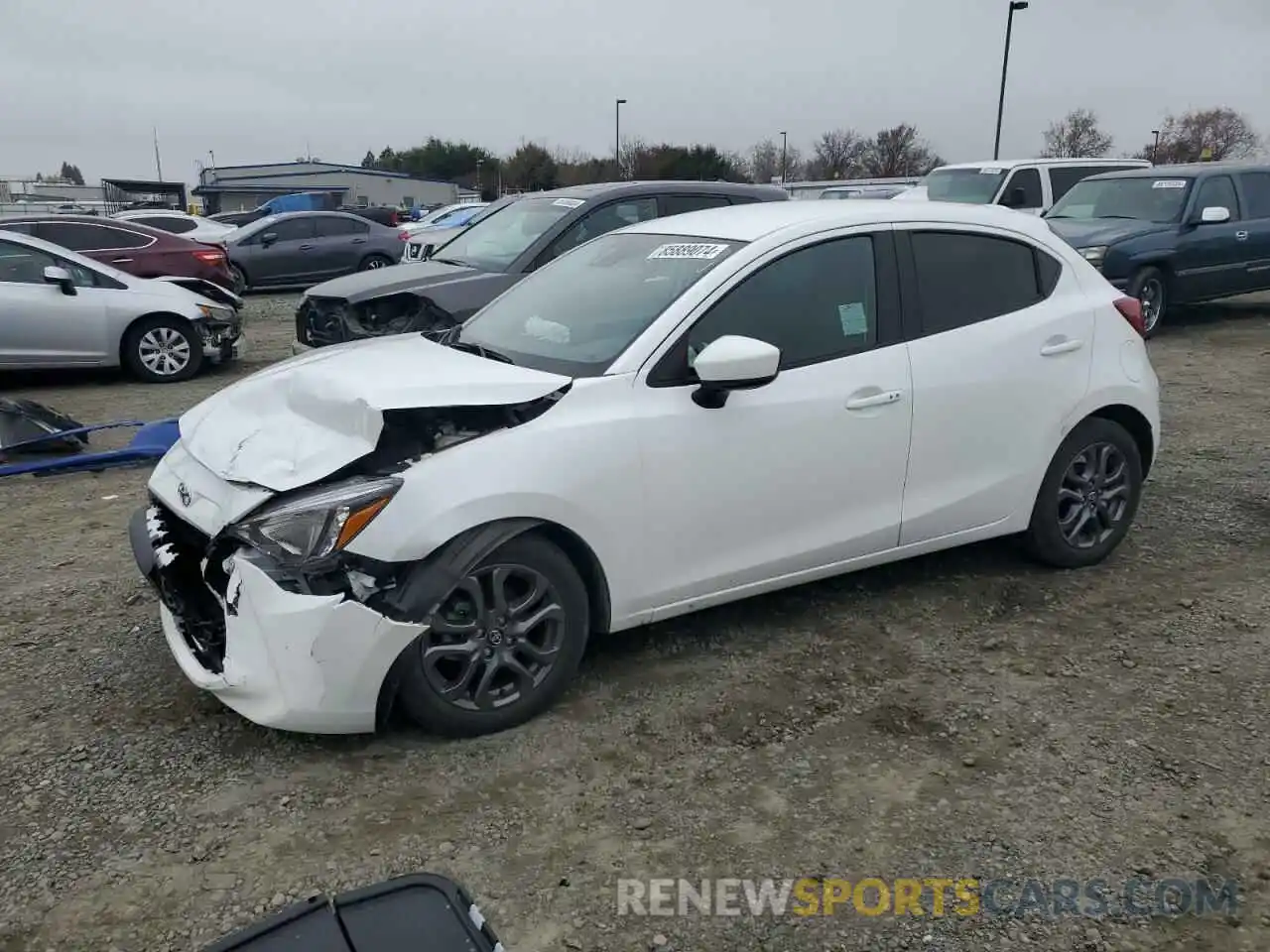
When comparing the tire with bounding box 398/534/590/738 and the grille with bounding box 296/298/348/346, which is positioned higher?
the grille with bounding box 296/298/348/346

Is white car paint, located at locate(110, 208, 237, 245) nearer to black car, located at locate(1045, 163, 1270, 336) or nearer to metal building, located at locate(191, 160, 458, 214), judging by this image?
black car, located at locate(1045, 163, 1270, 336)

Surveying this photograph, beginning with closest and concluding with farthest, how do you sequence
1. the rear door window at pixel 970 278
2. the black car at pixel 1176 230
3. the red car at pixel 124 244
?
the rear door window at pixel 970 278 < the black car at pixel 1176 230 < the red car at pixel 124 244

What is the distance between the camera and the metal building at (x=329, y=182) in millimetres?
65688

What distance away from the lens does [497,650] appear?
3.32 metres

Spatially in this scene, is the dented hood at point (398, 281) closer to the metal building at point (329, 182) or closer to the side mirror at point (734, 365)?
the side mirror at point (734, 365)

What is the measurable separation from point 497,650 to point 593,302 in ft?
4.97

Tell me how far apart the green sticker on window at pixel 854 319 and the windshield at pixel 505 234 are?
434 cm

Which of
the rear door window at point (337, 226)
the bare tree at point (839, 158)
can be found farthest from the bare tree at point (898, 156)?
the rear door window at point (337, 226)

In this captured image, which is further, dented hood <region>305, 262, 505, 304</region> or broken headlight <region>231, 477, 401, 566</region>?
dented hood <region>305, 262, 505, 304</region>

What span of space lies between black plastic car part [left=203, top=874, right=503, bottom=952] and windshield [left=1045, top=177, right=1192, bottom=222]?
38.8ft

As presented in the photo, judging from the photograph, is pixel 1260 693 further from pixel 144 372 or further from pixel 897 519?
pixel 144 372

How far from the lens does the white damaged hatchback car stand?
312 centimetres

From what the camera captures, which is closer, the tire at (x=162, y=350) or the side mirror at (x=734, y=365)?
the side mirror at (x=734, y=365)

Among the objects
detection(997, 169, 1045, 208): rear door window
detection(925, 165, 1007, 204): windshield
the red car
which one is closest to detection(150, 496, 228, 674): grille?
the red car
